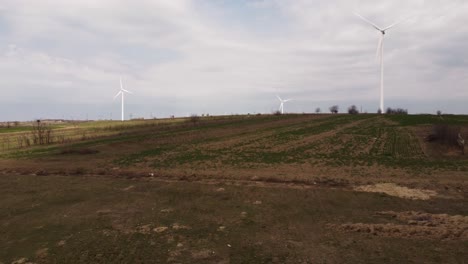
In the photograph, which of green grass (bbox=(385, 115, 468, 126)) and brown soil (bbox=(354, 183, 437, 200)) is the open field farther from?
green grass (bbox=(385, 115, 468, 126))

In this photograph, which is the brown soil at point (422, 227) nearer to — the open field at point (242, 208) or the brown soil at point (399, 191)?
the open field at point (242, 208)

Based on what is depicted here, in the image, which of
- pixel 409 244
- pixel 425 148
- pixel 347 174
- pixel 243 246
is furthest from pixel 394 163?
pixel 243 246

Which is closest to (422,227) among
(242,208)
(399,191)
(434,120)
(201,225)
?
(399,191)

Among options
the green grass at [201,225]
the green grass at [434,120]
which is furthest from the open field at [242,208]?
the green grass at [434,120]

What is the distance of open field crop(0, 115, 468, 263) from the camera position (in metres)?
11.0

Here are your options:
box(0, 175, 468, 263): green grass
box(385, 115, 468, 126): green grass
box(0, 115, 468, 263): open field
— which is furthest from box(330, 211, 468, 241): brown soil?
box(385, 115, 468, 126): green grass

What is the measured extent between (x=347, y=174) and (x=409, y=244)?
11859 millimetres

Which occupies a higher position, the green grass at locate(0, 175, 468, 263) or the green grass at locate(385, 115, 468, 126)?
the green grass at locate(385, 115, 468, 126)

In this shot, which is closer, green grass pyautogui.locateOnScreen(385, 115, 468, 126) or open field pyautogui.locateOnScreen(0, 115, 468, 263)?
open field pyautogui.locateOnScreen(0, 115, 468, 263)

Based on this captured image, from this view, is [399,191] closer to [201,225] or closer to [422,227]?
[422,227]

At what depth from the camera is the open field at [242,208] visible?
10953mm

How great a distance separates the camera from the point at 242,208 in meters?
15.6

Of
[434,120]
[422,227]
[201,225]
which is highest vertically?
[434,120]

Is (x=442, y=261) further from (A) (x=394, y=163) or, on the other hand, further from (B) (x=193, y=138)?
(B) (x=193, y=138)
